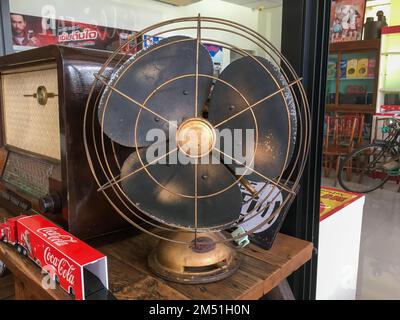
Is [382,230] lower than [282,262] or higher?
lower

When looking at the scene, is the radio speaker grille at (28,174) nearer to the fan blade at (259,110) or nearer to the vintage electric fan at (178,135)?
the vintage electric fan at (178,135)

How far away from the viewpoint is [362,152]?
4691 mm

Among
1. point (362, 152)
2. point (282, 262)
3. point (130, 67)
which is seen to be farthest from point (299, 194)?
point (362, 152)

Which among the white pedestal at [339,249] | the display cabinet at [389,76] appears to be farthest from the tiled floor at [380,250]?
the display cabinet at [389,76]

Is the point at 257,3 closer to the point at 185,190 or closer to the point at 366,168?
the point at 366,168

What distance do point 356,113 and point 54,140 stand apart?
17.7 feet

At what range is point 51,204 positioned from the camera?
89cm

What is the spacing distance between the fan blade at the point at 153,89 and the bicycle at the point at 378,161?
402cm

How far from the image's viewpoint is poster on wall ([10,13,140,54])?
288 centimetres

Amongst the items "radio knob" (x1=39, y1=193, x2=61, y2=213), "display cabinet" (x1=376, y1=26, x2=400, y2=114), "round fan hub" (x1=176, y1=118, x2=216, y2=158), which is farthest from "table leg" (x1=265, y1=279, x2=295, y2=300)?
"display cabinet" (x1=376, y1=26, x2=400, y2=114)

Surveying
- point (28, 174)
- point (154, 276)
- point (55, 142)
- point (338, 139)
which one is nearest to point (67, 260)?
point (154, 276)

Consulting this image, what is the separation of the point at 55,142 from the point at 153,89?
14.5 inches
